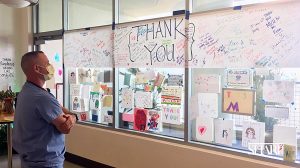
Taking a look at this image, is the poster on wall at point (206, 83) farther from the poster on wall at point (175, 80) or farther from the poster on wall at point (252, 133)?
the poster on wall at point (252, 133)

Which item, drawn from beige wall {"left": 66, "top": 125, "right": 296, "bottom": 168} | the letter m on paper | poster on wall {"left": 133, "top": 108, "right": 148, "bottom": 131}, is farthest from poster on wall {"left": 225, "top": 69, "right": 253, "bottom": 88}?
poster on wall {"left": 133, "top": 108, "right": 148, "bottom": 131}

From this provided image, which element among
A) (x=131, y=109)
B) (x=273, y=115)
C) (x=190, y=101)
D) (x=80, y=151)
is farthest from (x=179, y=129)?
(x=80, y=151)

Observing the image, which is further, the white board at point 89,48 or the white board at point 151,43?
the white board at point 89,48

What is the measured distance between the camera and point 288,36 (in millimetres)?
2295

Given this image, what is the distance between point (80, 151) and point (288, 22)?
3092 mm

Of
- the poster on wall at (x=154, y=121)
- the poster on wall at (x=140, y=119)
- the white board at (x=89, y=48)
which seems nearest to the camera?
the poster on wall at (x=154, y=121)

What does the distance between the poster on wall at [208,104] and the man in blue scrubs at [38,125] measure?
4.67 feet

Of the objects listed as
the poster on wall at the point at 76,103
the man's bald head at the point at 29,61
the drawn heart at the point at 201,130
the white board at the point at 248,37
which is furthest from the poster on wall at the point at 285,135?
the poster on wall at the point at 76,103

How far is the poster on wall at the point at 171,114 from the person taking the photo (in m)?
3.10

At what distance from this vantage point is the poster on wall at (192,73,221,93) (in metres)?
2.78

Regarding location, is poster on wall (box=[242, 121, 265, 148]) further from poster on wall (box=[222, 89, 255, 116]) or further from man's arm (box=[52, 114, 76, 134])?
man's arm (box=[52, 114, 76, 134])

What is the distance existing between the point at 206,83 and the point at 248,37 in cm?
59

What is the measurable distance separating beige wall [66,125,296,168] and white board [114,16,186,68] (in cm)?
86

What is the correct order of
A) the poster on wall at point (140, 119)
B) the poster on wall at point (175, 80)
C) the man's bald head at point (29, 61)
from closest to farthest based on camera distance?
the man's bald head at point (29, 61)
the poster on wall at point (175, 80)
the poster on wall at point (140, 119)
